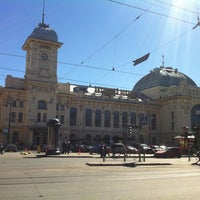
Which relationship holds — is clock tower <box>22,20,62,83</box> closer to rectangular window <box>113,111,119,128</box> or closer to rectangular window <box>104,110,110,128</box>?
rectangular window <box>104,110,110,128</box>

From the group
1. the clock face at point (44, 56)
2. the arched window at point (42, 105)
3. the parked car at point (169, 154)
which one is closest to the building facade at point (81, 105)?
the clock face at point (44, 56)

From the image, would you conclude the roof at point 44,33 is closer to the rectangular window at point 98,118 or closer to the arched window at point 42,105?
the arched window at point 42,105

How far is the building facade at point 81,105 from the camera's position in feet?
243

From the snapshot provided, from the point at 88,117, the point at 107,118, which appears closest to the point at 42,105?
the point at 88,117

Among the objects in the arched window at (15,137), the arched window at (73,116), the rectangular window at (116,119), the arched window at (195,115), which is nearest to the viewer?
the arched window at (15,137)

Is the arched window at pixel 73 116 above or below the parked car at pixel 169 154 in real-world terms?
above

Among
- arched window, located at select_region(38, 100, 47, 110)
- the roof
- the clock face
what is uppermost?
the roof

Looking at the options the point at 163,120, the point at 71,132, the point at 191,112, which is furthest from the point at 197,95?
the point at 71,132

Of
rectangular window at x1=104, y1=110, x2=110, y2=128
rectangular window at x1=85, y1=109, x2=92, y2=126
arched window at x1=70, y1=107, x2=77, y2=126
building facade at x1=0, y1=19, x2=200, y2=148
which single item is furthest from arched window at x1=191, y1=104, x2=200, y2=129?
arched window at x1=70, y1=107, x2=77, y2=126

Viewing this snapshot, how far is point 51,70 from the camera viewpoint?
77.0 metres

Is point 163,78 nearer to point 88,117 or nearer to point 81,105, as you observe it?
point 88,117

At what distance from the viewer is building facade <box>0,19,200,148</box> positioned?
74062 mm

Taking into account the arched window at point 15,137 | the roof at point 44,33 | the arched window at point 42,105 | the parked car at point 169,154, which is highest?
the roof at point 44,33

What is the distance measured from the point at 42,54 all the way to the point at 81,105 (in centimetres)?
1660
